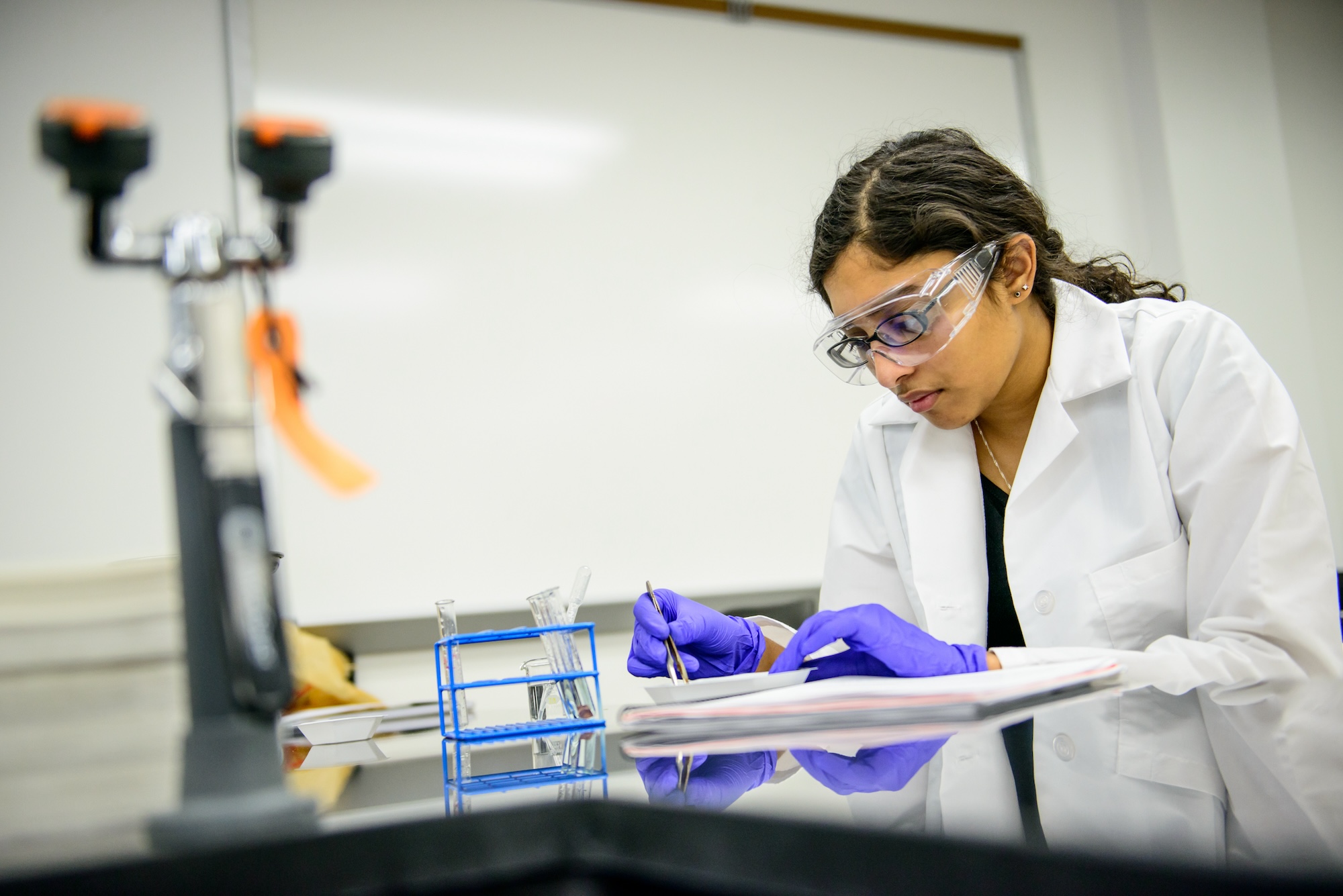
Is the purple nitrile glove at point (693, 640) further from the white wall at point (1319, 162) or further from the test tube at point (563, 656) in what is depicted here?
the white wall at point (1319, 162)

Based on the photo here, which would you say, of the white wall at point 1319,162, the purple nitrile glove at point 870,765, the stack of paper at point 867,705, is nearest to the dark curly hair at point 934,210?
the stack of paper at point 867,705

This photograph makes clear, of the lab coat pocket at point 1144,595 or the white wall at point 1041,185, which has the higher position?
the white wall at point 1041,185

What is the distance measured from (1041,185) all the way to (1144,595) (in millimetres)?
2207

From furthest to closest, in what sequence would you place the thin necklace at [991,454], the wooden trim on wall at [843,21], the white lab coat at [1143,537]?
1. the wooden trim on wall at [843,21]
2. the thin necklace at [991,454]
3. the white lab coat at [1143,537]

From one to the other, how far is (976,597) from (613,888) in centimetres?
114

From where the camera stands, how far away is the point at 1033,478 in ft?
4.53

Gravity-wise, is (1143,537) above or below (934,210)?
below

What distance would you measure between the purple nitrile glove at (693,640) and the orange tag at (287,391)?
2.27ft

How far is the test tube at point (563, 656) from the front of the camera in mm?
861

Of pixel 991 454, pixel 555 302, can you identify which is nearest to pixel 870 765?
pixel 991 454

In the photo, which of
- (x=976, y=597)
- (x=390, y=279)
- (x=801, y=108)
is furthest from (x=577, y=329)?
(x=976, y=597)

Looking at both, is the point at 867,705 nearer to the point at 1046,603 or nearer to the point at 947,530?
the point at 1046,603

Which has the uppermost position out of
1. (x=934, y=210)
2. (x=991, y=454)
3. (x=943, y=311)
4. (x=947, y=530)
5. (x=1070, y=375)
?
(x=934, y=210)

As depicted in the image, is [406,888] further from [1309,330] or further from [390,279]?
[1309,330]
